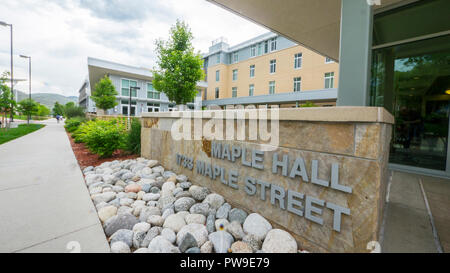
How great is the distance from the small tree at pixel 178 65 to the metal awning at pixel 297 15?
10.9 meters

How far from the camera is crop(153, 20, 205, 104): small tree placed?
15727mm

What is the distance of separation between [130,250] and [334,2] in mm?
6097

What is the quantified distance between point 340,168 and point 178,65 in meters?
16.1

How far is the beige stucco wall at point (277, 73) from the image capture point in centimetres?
2258

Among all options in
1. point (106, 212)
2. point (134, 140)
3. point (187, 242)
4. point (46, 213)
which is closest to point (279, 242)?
point (187, 242)

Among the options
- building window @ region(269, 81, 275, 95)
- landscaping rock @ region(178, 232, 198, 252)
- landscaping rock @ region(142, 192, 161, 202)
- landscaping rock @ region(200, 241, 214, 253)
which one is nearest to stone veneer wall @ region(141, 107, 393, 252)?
landscaping rock @ region(200, 241, 214, 253)

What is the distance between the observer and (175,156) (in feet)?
13.9

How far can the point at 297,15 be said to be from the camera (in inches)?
205

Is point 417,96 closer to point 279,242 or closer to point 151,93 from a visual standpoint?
point 279,242

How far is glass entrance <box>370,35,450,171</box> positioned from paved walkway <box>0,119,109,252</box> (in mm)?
6942

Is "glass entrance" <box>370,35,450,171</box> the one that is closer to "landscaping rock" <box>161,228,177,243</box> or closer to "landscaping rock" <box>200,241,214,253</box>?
"landscaping rock" <box>200,241,214,253</box>

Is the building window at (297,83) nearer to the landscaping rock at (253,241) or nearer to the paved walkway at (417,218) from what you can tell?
the paved walkway at (417,218)

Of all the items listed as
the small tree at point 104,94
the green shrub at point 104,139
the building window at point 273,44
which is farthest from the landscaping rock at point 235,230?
the building window at point 273,44
